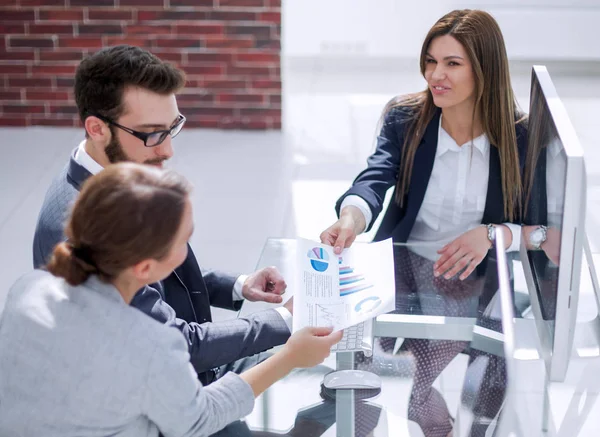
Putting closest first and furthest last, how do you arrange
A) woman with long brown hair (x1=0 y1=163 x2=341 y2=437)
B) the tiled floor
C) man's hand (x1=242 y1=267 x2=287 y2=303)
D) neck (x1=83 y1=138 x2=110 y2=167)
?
woman with long brown hair (x1=0 y1=163 x2=341 y2=437)
neck (x1=83 y1=138 x2=110 y2=167)
man's hand (x1=242 y1=267 x2=287 y2=303)
the tiled floor

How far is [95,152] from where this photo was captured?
1971 millimetres

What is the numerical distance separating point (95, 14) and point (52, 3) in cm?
25

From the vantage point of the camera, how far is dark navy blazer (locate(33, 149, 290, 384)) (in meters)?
1.76

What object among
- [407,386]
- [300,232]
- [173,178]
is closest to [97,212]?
[173,178]

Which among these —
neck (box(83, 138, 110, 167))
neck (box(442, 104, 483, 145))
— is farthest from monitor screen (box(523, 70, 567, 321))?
neck (box(83, 138, 110, 167))

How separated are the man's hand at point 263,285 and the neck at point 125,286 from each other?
0.70 m

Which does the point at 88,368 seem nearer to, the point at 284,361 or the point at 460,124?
the point at 284,361

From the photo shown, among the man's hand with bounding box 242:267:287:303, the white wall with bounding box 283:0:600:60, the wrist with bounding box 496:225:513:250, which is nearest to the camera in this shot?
the man's hand with bounding box 242:267:287:303

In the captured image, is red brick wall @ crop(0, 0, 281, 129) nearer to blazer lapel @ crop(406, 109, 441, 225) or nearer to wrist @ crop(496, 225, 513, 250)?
blazer lapel @ crop(406, 109, 441, 225)

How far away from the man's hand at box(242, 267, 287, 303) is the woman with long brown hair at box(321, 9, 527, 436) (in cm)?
19

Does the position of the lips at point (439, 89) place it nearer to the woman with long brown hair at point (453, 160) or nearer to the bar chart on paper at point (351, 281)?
the woman with long brown hair at point (453, 160)

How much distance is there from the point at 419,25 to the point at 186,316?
4565mm

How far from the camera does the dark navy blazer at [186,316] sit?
69.1 inches

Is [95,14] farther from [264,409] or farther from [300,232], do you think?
[264,409]
